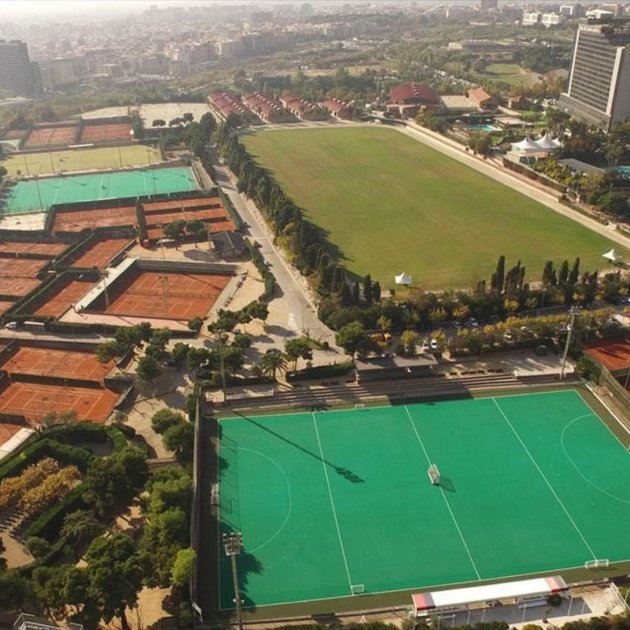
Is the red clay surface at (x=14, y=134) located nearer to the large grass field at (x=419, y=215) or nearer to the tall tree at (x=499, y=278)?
the large grass field at (x=419, y=215)

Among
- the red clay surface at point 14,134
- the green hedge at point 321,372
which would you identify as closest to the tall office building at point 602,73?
the green hedge at point 321,372

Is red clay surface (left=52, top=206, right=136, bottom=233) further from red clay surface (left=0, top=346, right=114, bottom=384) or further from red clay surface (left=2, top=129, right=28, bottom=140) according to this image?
red clay surface (left=2, top=129, right=28, bottom=140)

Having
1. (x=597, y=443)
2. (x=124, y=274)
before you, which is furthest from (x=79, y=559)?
(x=124, y=274)

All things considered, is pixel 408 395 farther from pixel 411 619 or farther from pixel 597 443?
pixel 411 619

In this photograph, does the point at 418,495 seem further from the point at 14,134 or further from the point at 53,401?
the point at 14,134

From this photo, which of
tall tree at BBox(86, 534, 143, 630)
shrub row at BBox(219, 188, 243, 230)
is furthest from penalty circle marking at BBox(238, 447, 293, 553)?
shrub row at BBox(219, 188, 243, 230)
